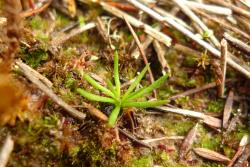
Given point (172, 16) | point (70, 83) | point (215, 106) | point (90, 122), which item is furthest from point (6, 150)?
point (172, 16)

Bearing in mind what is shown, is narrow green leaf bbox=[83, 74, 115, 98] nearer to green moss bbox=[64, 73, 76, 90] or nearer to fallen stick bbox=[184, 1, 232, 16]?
green moss bbox=[64, 73, 76, 90]

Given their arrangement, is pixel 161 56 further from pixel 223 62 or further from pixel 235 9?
pixel 235 9

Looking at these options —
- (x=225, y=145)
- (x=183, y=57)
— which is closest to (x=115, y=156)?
(x=225, y=145)

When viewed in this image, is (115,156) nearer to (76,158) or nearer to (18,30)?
(76,158)

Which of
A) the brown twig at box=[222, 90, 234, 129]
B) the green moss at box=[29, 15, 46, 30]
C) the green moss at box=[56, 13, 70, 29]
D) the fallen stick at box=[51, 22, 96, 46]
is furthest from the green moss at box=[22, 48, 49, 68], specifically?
the brown twig at box=[222, 90, 234, 129]

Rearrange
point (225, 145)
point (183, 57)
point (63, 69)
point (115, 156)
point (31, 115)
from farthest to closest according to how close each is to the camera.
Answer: point (183, 57)
point (225, 145)
point (63, 69)
point (115, 156)
point (31, 115)
